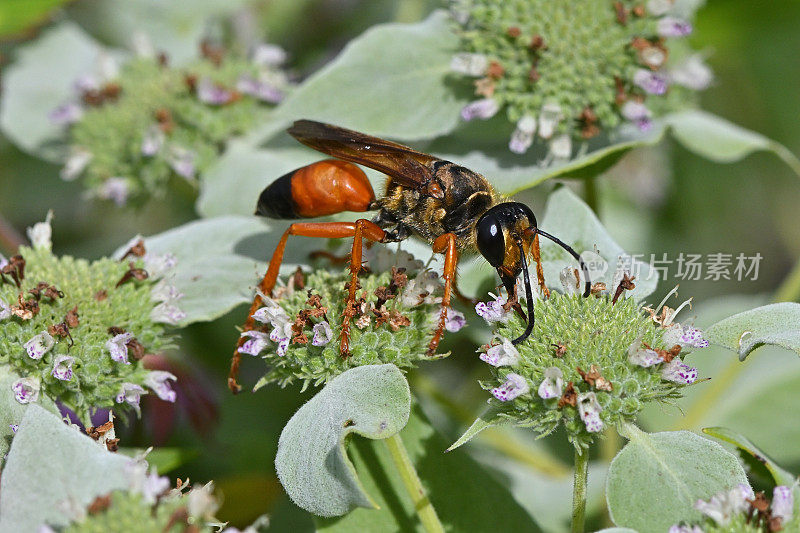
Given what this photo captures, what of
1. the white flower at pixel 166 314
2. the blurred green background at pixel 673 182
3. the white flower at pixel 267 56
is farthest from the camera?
the blurred green background at pixel 673 182

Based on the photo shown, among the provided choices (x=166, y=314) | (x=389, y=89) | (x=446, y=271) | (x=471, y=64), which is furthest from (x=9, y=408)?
(x=471, y=64)

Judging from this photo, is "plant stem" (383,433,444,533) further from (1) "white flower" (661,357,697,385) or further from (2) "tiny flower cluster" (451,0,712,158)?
(2) "tiny flower cluster" (451,0,712,158)

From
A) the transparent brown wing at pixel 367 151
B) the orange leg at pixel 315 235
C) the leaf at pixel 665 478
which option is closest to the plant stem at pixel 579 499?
the leaf at pixel 665 478

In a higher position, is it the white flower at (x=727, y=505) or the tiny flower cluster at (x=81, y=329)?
the tiny flower cluster at (x=81, y=329)

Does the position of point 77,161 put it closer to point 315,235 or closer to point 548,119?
point 315,235

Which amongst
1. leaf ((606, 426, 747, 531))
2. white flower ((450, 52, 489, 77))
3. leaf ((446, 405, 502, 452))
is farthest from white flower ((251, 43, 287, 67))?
leaf ((606, 426, 747, 531))

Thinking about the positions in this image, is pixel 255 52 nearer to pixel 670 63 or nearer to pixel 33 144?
pixel 33 144

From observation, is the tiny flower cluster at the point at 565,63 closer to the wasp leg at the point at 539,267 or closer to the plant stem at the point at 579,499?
the wasp leg at the point at 539,267

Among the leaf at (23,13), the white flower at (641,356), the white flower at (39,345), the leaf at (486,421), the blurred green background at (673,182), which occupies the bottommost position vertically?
the blurred green background at (673,182)
